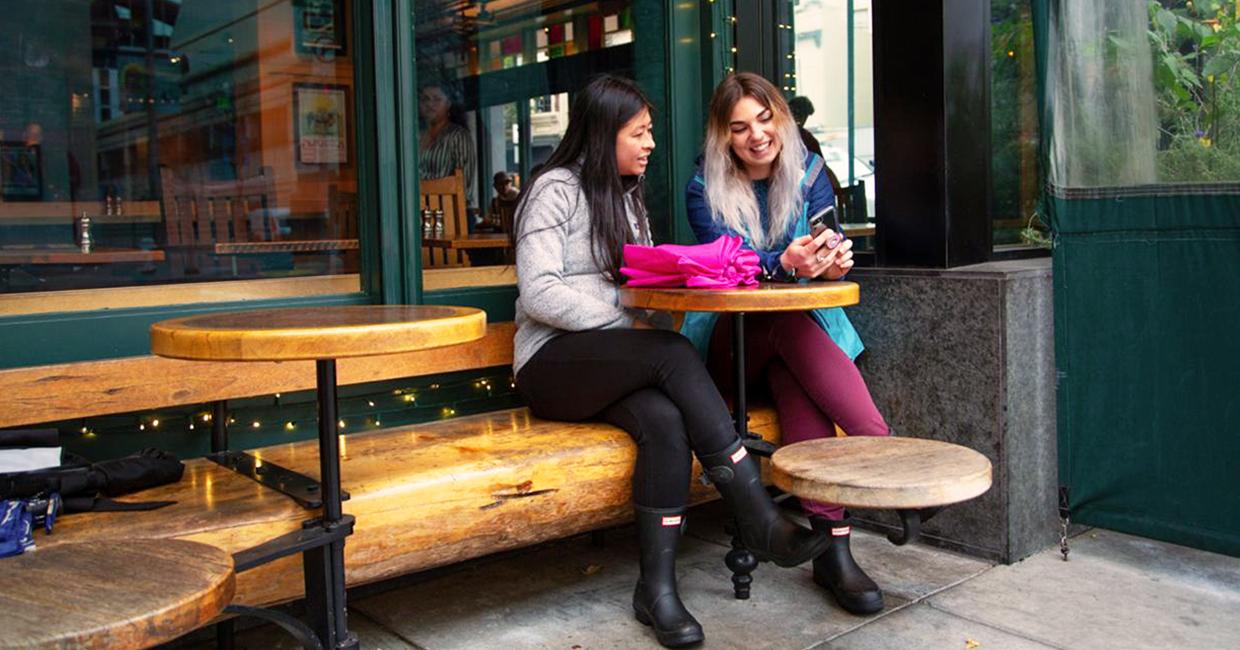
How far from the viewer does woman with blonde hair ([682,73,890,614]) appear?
2.93m

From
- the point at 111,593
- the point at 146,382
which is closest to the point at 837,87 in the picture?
the point at 146,382

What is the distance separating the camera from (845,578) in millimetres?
2877

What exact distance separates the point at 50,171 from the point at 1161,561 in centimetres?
530

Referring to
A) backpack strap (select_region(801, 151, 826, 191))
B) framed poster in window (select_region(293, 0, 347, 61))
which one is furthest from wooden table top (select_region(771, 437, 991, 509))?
framed poster in window (select_region(293, 0, 347, 61))

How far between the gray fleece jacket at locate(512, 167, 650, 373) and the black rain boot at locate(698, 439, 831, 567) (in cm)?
47

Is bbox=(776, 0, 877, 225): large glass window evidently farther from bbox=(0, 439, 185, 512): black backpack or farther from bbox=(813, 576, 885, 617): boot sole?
bbox=(0, 439, 185, 512): black backpack

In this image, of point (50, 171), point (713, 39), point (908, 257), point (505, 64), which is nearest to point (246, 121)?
point (50, 171)

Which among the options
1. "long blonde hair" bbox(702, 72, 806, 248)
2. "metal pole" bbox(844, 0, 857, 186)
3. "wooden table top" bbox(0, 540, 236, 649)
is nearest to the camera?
"wooden table top" bbox(0, 540, 236, 649)

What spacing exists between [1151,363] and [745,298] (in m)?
1.45

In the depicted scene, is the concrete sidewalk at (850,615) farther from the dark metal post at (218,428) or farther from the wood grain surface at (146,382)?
the wood grain surface at (146,382)

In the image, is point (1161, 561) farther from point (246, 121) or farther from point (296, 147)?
point (246, 121)

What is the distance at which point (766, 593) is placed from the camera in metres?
3.02

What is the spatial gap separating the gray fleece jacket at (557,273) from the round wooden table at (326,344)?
50 cm

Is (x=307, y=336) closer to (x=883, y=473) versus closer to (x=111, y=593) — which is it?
(x=111, y=593)
